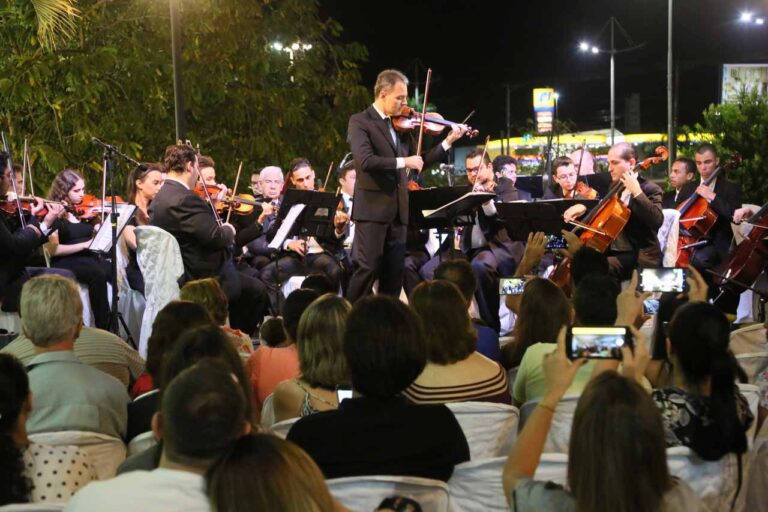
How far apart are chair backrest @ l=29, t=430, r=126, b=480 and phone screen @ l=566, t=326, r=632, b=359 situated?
5.22ft

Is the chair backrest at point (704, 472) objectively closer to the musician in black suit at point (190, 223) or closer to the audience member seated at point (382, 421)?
the audience member seated at point (382, 421)

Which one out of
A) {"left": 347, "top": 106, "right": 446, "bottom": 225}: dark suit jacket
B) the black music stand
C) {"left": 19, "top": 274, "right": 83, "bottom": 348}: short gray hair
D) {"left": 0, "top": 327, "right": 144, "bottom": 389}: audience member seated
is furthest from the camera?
the black music stand

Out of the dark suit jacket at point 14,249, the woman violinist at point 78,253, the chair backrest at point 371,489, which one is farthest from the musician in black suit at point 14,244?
the chair backrest at point 371,489

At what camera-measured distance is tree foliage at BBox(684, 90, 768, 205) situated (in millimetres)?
13531

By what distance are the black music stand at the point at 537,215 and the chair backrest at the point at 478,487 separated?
201 inches

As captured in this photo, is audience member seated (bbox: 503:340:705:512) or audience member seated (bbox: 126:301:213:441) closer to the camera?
audience member seated (bbox: 503:340:705:512)

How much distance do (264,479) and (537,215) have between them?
630 cm

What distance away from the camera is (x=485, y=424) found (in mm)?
3543

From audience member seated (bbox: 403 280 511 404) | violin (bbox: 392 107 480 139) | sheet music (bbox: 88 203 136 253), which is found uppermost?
violin (bbox: 392 107 480 139)


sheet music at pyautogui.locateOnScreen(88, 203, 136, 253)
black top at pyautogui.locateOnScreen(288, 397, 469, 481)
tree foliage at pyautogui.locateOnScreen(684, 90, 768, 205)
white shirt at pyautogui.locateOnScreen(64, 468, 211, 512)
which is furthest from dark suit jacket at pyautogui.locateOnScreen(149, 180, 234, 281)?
tree foliage at pyautogui.locateOnScreen(684, 90, 768, 205)

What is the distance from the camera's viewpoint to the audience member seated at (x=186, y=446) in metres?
2.30

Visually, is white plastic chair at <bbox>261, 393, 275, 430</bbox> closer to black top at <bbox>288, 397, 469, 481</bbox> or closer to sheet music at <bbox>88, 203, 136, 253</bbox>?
black top at <bbox>288, 397, 469, 481</bbox>

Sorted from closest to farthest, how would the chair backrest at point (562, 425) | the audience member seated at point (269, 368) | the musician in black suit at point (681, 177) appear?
the chair backrest at point (562, 425)
the audience member seated at point (269, 368)
the musician in black suit at point (681, 177)

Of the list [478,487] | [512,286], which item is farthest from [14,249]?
[478,487]
